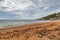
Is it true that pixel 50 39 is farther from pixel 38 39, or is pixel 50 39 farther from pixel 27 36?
pixel 27 36

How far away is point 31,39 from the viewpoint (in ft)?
42.5

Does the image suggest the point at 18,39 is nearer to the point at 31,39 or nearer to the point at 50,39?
A: the point at 31,39

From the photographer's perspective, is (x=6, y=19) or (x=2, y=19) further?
(x=6, y=19)

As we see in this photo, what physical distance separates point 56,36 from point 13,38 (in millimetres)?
3076

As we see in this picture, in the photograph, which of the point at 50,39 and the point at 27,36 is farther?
the point at 27,36

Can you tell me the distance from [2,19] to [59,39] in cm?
1885

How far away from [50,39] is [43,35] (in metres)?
1.14

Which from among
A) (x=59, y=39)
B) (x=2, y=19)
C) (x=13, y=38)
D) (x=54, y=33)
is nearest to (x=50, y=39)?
(x=59, y=39)

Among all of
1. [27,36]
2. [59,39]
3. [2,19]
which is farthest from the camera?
[2,19]

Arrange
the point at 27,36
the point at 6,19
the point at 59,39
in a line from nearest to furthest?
the point at 59,39
the point at 27,36
the point at 6,19

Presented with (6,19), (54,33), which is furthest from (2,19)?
(54,33)

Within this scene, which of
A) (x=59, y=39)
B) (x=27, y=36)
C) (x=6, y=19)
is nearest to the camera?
(x=59, y=39)

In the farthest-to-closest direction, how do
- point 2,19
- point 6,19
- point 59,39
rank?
point 6,19
point 2,19
point 59,39

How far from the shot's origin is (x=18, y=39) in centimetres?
1316
